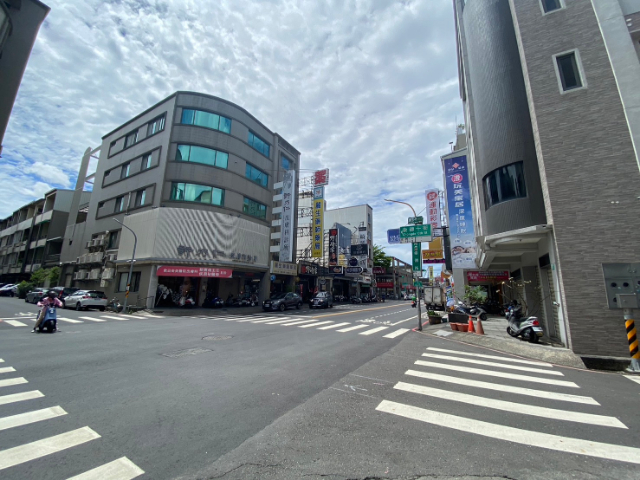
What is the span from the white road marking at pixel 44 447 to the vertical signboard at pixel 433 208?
2340cm

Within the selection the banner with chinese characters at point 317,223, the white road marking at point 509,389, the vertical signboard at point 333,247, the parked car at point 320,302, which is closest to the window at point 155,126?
the banner with chinese characters at point 317,223

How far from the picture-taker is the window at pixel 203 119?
27.3 meters

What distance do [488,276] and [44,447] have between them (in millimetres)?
28737

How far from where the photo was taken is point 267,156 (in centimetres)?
3325

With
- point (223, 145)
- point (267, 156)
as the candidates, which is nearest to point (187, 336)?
point (223, 145)

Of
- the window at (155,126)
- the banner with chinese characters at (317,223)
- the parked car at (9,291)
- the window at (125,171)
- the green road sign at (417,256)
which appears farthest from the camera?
the parked car at (9,291)

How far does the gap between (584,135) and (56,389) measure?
15718 mm

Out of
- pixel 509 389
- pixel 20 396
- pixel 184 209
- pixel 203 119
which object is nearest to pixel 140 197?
pixel 184 209

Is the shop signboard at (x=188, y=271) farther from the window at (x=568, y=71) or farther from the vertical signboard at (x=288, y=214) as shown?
the window at (x=568, y=71)

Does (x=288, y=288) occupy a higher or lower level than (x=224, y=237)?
lower

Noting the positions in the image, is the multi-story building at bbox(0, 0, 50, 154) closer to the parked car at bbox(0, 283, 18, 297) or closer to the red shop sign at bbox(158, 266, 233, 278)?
the red shop sign at bbox(158, 266, 233, 278)

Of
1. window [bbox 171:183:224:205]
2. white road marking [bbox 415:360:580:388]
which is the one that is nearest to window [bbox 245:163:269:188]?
window [bbox 171:183:224:205]

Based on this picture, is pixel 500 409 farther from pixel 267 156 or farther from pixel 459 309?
pixel 267 156

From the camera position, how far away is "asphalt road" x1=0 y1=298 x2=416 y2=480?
2.99 meters
